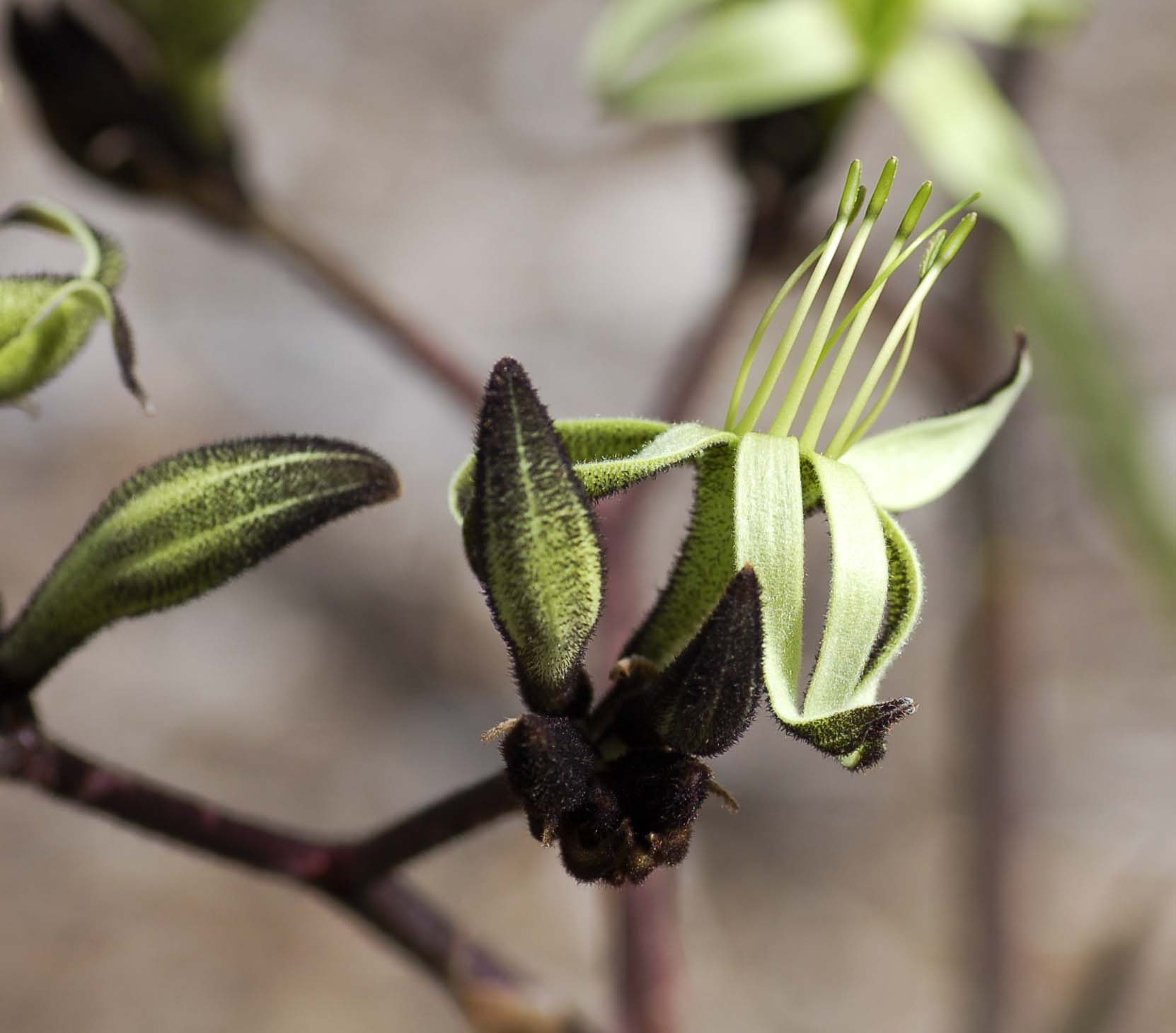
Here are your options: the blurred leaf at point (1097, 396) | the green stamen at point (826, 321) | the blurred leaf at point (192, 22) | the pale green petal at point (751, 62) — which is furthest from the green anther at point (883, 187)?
the blurred leaf at point (1097, 396)

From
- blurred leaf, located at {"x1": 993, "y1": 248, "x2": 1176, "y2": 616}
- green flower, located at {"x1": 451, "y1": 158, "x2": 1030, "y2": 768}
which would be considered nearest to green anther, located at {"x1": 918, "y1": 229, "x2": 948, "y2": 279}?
green flower, located at {"x1": 451, "y1": 158, "x2": 1030, "y2": 768}

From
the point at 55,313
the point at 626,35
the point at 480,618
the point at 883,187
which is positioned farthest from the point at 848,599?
the point at 480,618

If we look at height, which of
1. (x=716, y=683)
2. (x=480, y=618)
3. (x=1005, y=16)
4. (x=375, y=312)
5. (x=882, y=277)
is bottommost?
(x=480, y=618)

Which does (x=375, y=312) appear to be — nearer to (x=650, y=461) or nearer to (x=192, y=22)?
(x=192, y=22)

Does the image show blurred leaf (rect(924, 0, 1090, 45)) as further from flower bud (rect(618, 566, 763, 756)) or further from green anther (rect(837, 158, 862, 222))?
flower bud (rect(618, 566, 763, 756))

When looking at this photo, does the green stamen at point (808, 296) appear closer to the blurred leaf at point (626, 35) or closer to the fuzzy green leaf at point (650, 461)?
the fuzzy green leaf at point (650, 461)

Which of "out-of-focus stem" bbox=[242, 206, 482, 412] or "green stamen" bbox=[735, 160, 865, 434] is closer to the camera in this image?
"green stamen" bbox=[735, 160, 865, 434]

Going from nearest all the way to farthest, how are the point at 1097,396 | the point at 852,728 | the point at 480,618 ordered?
the point at 852,728 < the point at 1097,396 < the point at 480,618
